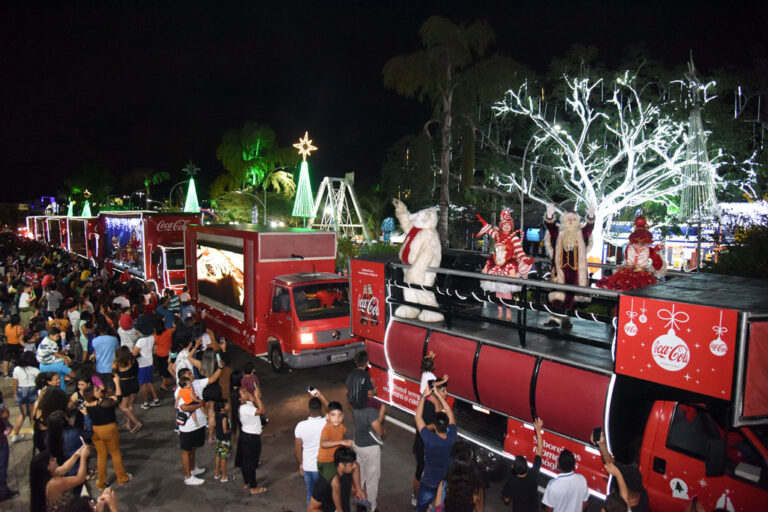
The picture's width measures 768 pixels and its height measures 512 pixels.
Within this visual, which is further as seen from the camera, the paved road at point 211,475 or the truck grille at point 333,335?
the truck grille at point 333,335

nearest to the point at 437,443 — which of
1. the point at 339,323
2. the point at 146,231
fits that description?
the point at 339,323

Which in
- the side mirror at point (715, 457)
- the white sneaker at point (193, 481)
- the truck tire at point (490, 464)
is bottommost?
the white sneaker at point (193, 481)

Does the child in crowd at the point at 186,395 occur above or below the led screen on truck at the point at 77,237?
below

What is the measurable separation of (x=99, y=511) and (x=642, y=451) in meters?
5.19

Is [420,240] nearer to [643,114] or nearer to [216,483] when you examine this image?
[216,483]

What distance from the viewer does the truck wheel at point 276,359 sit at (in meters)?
11.0

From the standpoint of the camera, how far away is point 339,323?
10.9m

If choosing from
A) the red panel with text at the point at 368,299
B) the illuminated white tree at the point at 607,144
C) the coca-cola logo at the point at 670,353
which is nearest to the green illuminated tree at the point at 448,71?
the illuminated white tree at the point at 607,144

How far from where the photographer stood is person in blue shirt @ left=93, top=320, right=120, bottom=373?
8.31m

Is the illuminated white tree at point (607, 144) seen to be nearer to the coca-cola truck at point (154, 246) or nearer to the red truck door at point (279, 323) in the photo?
the red truck door at point (279, 323)

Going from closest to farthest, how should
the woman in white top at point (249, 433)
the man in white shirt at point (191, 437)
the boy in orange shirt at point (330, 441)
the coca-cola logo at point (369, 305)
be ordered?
the boy in orange shirt at point (330, 441) → the woman in white top at point (249, 433) → the man in white shirt at point (191, 437) → the coca-cola logo at point (369, 305)

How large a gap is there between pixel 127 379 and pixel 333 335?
13.7 feet

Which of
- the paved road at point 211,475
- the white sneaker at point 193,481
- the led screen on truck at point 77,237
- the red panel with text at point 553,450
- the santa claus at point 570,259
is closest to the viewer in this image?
the red panel with text at point 553,450

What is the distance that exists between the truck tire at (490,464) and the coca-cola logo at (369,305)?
276 centimetres
